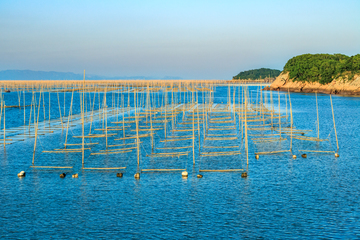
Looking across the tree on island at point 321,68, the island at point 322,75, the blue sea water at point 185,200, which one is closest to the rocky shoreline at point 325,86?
the island at point 322,75

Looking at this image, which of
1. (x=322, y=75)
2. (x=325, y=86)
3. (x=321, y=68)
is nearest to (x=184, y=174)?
(x=322, y=75)

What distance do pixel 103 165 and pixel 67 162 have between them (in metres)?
3.04

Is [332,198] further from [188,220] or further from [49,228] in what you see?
[49,228]

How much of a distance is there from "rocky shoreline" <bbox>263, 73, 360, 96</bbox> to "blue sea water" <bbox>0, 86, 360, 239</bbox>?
238ft

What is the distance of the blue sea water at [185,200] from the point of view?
1603cm

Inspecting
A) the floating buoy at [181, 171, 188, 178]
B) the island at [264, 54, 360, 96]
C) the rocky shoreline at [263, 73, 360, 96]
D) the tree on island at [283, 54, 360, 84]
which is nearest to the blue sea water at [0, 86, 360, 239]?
the floating buoy at [181, 171, 188, 178]

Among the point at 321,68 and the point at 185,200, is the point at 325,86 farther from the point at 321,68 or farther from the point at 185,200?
the point at 185,200

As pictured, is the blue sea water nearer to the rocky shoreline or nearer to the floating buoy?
the floating buoy

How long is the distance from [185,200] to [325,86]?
111661 millimetres

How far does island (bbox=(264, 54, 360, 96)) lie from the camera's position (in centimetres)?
10788

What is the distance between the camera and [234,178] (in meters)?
23.3

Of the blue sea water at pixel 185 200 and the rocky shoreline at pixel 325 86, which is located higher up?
the rocky shoreline at pixel 325 86

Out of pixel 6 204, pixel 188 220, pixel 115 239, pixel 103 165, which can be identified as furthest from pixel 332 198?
pixel 6 204

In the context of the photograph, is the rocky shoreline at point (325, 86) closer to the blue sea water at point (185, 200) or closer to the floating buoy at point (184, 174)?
the blue sea water at point (185, 200)
